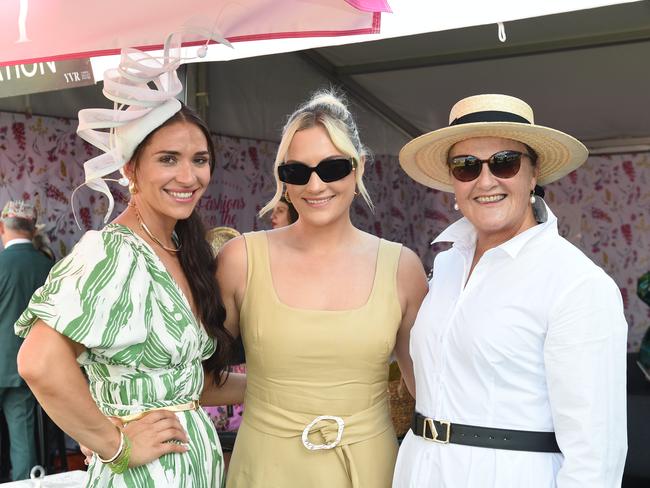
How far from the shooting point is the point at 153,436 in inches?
83.7

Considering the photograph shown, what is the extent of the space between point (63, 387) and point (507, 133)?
4.41ft

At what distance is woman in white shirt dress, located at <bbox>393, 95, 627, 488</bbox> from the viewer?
1.85m

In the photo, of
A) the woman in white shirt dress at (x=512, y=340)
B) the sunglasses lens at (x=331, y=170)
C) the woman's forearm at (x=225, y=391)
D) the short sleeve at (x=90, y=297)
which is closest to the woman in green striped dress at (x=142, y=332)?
the short sleeve at (x=90, y=297)

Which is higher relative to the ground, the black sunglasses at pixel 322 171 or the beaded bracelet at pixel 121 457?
the black sunglasses at pixel 322 171

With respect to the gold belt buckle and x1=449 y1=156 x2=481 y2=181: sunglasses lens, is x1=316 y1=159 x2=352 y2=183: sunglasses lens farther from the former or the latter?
the gold belt buckle

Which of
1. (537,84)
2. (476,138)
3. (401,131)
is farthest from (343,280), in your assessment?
(401,131)

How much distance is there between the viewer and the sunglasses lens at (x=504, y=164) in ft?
6.95

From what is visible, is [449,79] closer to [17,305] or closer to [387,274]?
[17,305]

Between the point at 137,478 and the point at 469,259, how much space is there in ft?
3.66

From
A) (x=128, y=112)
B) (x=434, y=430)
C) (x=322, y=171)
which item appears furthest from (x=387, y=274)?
(x=128, y=112)

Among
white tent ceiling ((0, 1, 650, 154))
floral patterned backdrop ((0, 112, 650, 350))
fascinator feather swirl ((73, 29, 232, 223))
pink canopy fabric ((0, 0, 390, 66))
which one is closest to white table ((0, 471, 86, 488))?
fascinator feather swirl ((73, 29, 232, 223))

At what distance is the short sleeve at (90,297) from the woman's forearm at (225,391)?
672 mm

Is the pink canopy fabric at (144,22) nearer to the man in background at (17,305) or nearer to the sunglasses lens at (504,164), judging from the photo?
the sunglasses lens at (504,164)

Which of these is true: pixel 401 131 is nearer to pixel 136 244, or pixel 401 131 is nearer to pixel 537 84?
pixel 537 84
